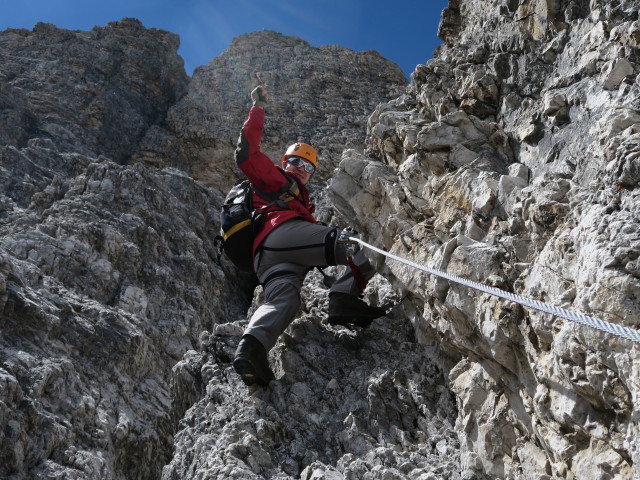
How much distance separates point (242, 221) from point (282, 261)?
0.69 metres

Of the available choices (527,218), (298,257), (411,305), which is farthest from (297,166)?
(527,218)

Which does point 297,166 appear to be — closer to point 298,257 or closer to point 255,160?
point 255,160

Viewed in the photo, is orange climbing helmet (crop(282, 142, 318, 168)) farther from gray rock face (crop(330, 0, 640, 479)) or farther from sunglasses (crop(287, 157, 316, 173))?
gray rock face (crop(330, 0, 640, 479))

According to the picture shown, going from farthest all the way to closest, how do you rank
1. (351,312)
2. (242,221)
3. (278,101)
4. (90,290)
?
1. (278,101)
2. (90,290)
3. (242,221)
4. (351,312)

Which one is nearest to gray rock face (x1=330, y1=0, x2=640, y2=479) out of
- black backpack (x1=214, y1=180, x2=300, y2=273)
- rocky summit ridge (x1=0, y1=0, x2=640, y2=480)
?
rocky summit ridge (x1=0, y1=0, x2=640, y2=480)

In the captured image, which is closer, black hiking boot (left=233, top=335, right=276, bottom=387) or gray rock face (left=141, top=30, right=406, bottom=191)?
black hiking boot (left=233, top=335, right=276, bottom=387)

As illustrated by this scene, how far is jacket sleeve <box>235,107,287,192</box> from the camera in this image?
7043 millimetres

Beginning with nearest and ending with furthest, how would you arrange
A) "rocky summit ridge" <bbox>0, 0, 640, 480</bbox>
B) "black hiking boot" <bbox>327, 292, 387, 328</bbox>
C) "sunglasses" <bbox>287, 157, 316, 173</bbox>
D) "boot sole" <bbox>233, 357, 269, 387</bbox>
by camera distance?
1. "rocky summit ridge" <bbox>0, 0, 640, 480</bbox>
2. "boot sole" <bbox>233, 357, 269, 387</bbox>
3. "black hiking boot" <bbox>327, 292, 387, 328</bbox>
4. "sunglasses" <bbox>287, 157, 316, 173</bbox>

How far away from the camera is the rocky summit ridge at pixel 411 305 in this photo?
386 cm

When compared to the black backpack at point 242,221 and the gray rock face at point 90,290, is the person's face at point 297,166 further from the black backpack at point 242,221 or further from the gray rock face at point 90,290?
the gray rock face at point 90,290

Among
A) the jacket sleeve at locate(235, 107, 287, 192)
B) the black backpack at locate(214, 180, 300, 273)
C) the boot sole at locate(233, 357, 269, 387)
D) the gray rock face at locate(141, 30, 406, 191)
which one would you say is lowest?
the boot sole at locate(233, 357, 269, 387)

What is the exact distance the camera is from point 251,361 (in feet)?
18.5

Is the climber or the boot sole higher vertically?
the climber

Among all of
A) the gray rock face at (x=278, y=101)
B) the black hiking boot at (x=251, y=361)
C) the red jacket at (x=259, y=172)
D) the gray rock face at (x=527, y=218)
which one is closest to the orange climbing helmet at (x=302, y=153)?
the gray rock face at (x=527, y=218)
